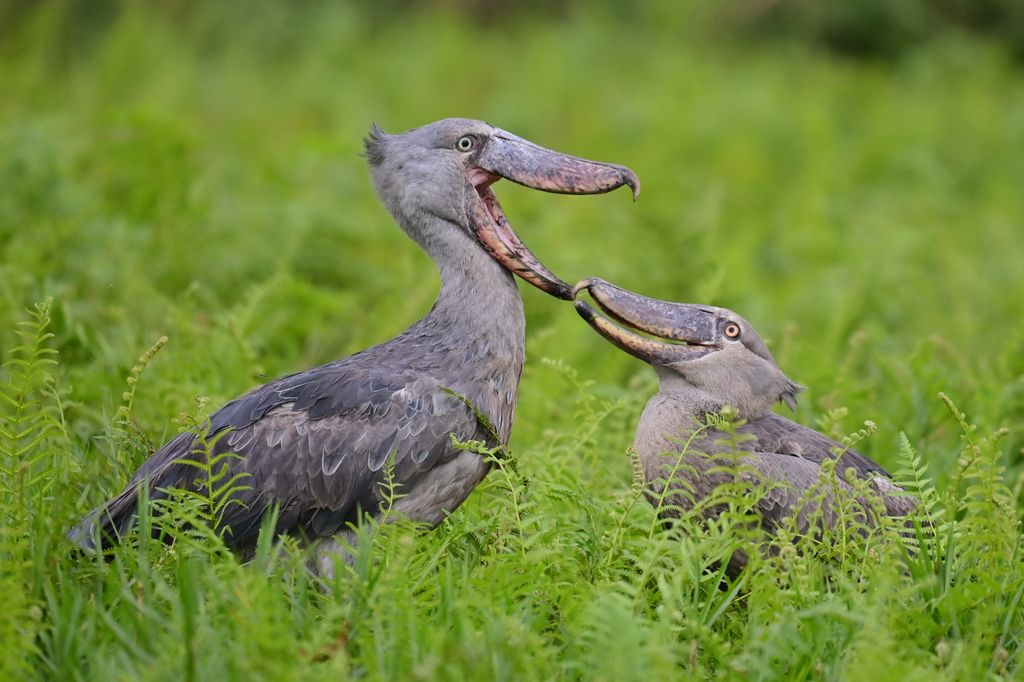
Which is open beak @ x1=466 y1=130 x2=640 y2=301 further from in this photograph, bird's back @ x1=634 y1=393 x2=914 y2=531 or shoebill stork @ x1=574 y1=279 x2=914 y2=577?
bird's back @ x1=634 y1=393 x2=914 y2=531

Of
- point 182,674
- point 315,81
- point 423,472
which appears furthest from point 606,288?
point 315,81

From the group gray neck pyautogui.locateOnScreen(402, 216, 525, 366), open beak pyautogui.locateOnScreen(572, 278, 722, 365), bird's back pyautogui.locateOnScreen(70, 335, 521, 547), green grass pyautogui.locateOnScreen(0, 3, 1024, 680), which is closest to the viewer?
green grass pyautogui.locateOnScreen(0, 3, 1024, 680)

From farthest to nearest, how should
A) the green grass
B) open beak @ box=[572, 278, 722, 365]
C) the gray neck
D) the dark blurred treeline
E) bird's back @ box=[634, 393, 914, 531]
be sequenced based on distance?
the dark blurred treeline, open beak @ box=[572, 278, 722, 365], the gray neck, bird's back @ box=[634, 393, 914, 531], the green grass

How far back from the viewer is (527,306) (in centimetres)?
816

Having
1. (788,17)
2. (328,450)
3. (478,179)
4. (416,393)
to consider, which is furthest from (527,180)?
(788,17)

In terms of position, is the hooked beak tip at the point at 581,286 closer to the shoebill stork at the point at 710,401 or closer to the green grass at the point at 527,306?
the shoebill stork at the point at 710,401

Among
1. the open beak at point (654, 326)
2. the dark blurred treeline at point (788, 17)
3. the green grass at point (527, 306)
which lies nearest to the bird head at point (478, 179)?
the open beak at point (654, 326)

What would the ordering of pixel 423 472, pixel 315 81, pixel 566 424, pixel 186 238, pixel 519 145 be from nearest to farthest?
pixel 423 472, pixel 519 145, pixel 566 424, pixel 186 238, pixel 315 81

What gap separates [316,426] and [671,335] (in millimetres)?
1546

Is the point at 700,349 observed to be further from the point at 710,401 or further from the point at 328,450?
the point at 328,450

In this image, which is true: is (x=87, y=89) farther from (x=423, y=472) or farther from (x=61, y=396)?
(x=423, y=472)

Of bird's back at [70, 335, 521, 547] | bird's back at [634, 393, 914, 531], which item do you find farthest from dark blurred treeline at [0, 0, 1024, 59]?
bird's back at [70, 335, 521, 547]

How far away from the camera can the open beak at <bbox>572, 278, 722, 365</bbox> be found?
197 inches

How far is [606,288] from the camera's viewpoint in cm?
508
